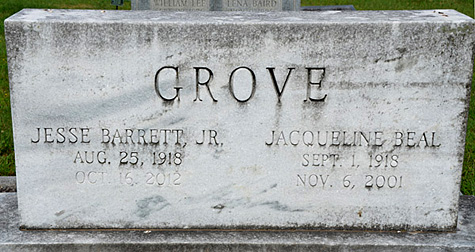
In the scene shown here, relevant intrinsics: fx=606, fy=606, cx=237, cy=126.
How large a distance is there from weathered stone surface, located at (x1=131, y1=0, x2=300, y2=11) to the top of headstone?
10.1 feet

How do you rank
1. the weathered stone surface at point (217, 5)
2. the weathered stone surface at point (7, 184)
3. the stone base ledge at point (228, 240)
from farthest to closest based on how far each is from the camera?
1. the weathered stone surface at point (217, 5)
2. the weathered stone surface at point (7, 184)
3. the stone base ledge at point (228, 240)

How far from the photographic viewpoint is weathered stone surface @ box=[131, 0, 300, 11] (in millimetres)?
6020

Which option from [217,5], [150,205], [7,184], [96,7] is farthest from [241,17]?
[96,7]

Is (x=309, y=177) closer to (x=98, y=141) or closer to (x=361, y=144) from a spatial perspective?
(x=361, y=144)

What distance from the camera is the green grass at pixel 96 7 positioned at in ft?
14.1

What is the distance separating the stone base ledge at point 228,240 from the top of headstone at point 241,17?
1.03 metres

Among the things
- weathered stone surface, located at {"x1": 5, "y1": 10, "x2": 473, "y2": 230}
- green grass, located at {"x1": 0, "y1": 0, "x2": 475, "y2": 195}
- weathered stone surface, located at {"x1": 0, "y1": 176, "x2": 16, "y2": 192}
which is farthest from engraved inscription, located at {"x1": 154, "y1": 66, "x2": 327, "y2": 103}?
green grass, located at {"x1": 0, "y1": 0, "x2": 475, "y2": 195}

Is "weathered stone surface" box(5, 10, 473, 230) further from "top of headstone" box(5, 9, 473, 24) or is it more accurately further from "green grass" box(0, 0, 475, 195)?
"green grass" box(0, 0, 475, 195)

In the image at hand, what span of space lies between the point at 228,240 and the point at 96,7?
10564mm

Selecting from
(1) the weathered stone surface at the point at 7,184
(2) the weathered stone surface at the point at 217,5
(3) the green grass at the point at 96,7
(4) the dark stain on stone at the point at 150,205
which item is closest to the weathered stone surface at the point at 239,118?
(4) the dark stain on stone at the point at 150,205

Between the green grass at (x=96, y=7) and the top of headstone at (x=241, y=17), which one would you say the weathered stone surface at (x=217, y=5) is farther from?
the top of headstone at (x=241, y=17)

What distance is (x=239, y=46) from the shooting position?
2779mm

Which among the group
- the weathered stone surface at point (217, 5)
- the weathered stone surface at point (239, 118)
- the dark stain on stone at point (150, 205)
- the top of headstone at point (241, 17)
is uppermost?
the weathered stone surface at point (217, 5)

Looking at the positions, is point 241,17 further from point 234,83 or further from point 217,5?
point 217,5
